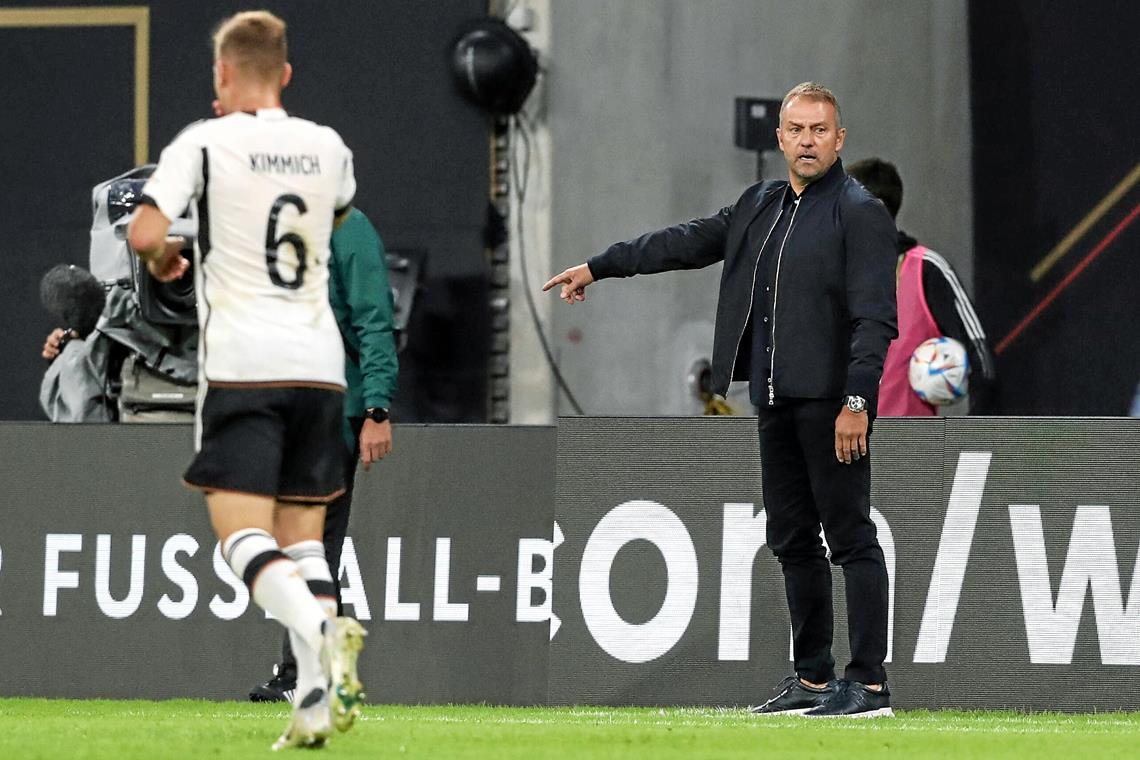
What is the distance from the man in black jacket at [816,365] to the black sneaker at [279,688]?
1630 millimetres

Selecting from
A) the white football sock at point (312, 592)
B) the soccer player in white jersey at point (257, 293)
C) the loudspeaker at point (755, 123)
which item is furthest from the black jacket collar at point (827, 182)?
the loudspeaker at point (755, 123)

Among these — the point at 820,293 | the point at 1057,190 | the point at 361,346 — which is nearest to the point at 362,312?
the point at 361,346

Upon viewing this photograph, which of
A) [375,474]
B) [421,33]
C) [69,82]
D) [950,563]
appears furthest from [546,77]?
[950,563]

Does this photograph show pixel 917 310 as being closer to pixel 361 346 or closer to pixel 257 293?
pixel 361 346

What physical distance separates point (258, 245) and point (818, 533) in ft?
7.07

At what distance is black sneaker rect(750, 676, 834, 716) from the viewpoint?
6543 millimetres

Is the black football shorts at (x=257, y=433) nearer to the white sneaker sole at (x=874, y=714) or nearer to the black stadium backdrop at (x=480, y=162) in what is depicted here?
the white sneaker sole at (x=874, y=714)

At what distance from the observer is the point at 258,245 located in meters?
5.29

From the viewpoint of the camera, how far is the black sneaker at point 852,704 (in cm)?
642

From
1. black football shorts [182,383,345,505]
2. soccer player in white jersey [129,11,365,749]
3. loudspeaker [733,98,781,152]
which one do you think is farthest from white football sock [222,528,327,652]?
loudspeaker [733,98,781,152]

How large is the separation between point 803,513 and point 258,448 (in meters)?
2.03

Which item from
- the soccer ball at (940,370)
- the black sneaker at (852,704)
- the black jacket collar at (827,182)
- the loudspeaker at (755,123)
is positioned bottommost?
the black sneaker at (852,704)

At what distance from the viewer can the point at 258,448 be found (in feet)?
17.2

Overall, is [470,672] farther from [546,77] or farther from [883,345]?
[546,77]
